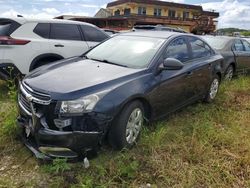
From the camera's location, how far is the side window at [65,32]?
7004 mm

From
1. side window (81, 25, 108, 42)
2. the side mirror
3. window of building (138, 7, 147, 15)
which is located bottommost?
the side mirror

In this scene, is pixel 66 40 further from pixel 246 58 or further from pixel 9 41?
pixel 246 58

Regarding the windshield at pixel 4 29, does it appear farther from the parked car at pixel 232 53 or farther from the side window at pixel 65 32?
the parked car at pixel 232 53

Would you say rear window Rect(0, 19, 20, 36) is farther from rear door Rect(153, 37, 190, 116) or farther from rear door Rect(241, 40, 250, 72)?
rear door Rect(241, 40, 250, 72)

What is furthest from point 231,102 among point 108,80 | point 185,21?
point 185,21

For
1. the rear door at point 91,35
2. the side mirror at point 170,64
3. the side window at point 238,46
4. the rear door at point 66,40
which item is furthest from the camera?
the side window at point 238,46

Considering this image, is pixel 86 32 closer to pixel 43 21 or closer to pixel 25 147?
pixel 43 21

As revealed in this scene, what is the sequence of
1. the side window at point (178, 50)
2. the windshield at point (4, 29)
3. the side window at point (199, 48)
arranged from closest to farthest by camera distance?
the side window at point (178, 50), the side window at point (199, 48), the windshield at point (4, 29)

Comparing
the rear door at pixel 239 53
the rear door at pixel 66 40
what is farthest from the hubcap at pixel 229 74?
Result: the rear door at pixel 66 40

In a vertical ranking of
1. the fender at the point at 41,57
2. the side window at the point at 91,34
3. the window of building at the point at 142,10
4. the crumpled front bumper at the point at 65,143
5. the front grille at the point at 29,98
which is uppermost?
the window of building at the point at 142,10

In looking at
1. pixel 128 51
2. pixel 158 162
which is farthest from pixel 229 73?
pixel 158 162

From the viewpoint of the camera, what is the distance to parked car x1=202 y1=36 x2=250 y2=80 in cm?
875

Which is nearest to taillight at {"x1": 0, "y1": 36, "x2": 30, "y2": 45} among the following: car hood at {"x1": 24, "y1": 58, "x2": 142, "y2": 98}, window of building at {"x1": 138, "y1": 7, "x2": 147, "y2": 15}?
car hood at {"x1": 24, "y1": 58, "x2": 142, "y2": 98}

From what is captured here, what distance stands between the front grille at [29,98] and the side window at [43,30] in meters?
3.02
